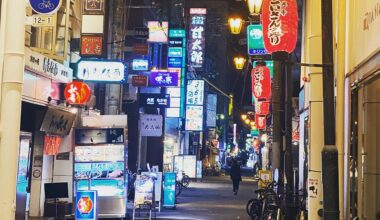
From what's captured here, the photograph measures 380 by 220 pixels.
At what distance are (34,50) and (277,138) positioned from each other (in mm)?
7737

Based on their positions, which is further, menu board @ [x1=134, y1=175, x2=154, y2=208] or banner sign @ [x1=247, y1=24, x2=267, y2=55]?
banner sign @ [x1=247, y1=24, x2=267, y2=55]

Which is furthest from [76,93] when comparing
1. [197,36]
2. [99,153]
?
[197,36]

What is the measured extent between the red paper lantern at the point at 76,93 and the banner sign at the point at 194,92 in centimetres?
2454

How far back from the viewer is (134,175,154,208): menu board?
17844 millimetres

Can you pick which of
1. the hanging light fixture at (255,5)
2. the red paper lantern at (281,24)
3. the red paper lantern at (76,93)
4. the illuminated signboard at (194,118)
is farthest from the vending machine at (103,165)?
the illuminated signboard at (194,118)

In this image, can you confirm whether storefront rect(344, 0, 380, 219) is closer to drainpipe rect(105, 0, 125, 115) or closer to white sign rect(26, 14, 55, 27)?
white sign rect(26, 14, 55, 27)

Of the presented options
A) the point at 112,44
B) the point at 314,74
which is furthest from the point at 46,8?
the point at 112,44

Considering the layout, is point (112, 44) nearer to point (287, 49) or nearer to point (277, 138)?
point (277, 138)

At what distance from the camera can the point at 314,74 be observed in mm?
7719

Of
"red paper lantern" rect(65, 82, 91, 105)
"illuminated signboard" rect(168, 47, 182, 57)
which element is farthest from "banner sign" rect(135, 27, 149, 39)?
"illuminated signboard" rect(168, 47, 182, 57)

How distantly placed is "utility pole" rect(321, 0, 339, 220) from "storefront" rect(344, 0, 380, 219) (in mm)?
1377

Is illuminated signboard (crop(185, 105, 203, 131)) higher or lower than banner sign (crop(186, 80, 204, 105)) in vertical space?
lower

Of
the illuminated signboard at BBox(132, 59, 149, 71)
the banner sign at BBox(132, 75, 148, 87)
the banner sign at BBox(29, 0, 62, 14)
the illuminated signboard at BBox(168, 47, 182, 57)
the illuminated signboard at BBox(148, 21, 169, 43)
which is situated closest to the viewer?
the banner sign at BBox(29, 0, 62, 14)

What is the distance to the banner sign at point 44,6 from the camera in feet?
27.9
